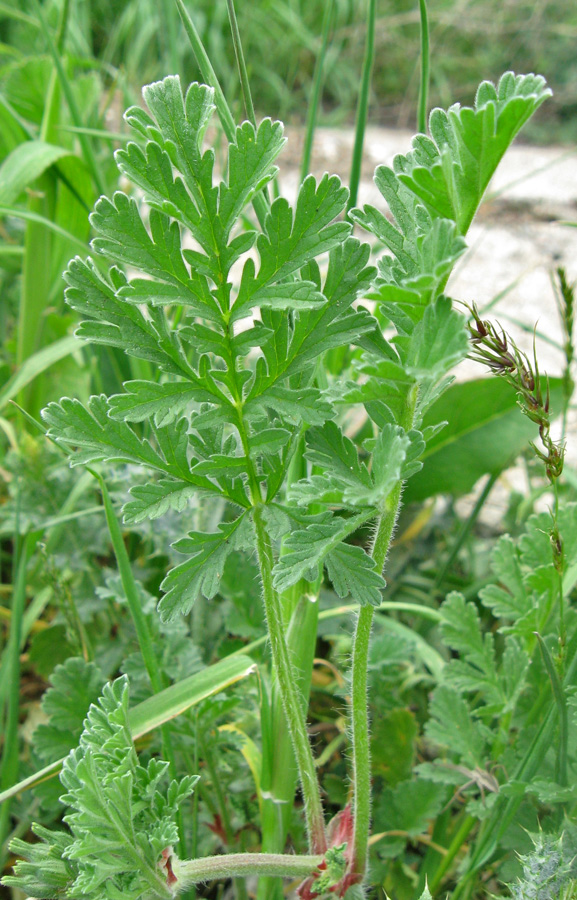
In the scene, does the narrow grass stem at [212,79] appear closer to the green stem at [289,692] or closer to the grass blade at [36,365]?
the green stem at [289,692]

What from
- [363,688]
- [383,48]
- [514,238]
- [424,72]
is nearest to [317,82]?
[424,72]

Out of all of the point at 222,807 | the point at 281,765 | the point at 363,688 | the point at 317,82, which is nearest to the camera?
the point at 363,688

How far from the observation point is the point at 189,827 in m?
1.08

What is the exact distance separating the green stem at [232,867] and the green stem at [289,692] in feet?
0.18

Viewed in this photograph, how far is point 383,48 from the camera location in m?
4.18

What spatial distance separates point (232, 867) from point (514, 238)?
96.0 inches

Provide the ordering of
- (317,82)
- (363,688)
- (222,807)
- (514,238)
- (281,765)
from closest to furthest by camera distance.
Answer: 1. (363,688)
2. (281,765)
3. (222,807)
4. (317,82)
5. (514,238)

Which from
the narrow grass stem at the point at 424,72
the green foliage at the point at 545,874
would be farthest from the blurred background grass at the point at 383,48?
the green foliage at the point at 545,874

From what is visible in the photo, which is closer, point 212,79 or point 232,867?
point 232,867

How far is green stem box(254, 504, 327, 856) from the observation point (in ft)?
2.66

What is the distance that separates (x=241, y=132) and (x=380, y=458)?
1.00 ft

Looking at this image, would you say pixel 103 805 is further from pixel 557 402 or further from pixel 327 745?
pixel 557 402

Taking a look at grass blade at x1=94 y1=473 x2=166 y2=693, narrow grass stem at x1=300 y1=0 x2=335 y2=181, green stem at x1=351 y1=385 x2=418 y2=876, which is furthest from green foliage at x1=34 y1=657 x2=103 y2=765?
narrow grass stem at x1=300 y1=0 x2=335 y2=181

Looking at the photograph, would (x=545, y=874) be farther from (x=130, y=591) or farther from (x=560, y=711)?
(x=130, y=591)
